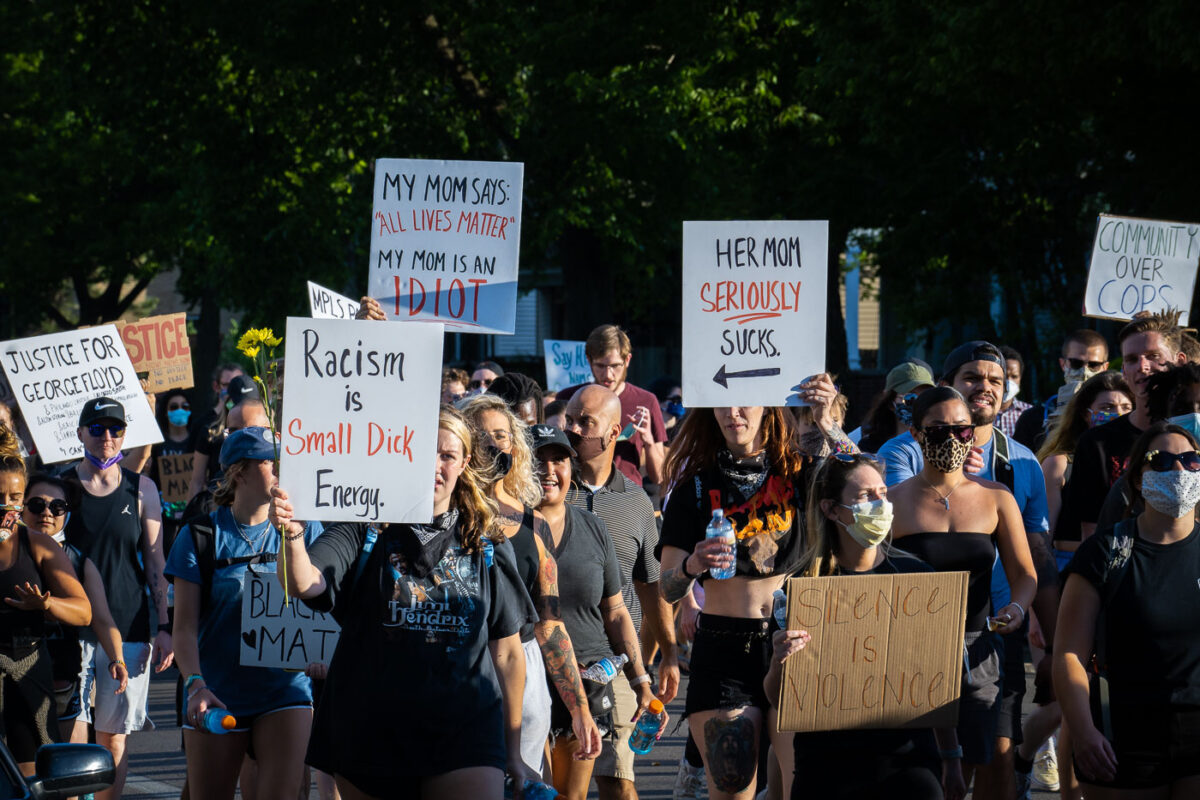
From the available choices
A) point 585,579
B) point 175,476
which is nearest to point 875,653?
point 585,579

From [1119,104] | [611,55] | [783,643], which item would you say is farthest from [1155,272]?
[611,55]

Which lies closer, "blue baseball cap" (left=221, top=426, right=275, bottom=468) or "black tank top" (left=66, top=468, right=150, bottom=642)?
"blue baseball cap" (left=221, top=426, right=275, bottom=468)

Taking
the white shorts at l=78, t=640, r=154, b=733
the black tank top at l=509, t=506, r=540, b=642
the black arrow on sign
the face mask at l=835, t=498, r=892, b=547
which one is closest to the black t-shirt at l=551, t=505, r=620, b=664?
the black tank top at l=509, t=506, r=540, b=642

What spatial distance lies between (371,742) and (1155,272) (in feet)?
21.2

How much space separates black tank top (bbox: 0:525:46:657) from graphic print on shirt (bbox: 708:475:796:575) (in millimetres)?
2503

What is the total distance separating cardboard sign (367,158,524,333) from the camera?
23.4 feet

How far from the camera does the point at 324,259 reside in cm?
2552

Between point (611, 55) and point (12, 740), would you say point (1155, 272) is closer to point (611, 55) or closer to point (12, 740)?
point (12, 740)

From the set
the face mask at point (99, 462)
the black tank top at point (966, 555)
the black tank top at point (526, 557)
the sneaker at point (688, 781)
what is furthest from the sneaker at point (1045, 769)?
the face mask at point (99, 462)

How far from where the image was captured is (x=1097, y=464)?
6.27 metres

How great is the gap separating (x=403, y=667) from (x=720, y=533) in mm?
1236

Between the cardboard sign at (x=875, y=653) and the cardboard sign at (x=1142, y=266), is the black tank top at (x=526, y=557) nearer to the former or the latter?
the cardboard sign at (x=875, y=653)

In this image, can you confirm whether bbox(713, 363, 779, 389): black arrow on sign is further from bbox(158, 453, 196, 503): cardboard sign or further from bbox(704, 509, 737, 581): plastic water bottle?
bbox(158, 453, 196, 503): cardboard sign

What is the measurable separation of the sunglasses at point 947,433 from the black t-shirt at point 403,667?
1762 mm
